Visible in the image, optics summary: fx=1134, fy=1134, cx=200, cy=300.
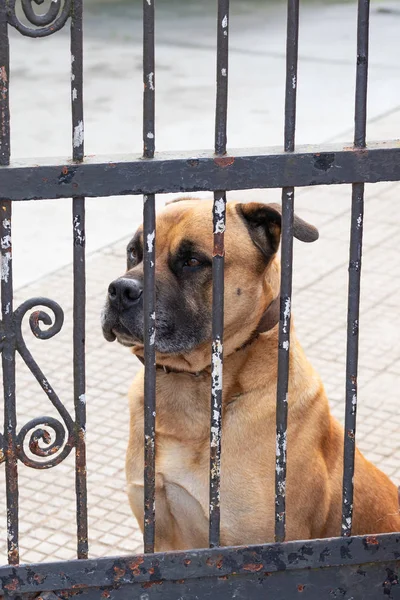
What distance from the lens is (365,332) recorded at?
601 centimetres

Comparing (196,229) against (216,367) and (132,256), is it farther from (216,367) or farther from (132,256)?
(216,367)

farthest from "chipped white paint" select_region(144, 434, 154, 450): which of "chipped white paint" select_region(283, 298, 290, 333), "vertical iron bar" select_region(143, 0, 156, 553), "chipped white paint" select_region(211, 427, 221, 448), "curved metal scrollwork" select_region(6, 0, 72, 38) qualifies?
"curved metal scrollwork" select_region(6, 0, 72, 38)

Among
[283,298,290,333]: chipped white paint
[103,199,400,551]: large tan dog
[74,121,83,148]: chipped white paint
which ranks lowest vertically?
[103,199,400,551]: large tan dog

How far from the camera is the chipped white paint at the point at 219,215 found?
8.58 feet

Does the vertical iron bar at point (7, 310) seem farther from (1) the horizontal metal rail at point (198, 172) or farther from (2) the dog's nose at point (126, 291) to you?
(2) the dog's nose at point (126, 291)

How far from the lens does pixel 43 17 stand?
234 cm

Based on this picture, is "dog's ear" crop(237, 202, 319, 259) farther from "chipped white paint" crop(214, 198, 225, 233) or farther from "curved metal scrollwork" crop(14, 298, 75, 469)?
"curved metal scrollwork" crop(14, 298, 75, 469)

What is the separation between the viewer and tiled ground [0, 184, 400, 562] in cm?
443

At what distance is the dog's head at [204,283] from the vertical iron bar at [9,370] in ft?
2.53

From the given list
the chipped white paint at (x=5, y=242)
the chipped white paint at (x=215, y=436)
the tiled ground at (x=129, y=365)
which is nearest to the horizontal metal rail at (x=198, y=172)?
the chipped white paint at (x=5, y=242)

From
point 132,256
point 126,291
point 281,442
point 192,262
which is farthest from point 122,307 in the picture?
point 281,442

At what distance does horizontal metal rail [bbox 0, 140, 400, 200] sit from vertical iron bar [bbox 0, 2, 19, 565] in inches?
2.8

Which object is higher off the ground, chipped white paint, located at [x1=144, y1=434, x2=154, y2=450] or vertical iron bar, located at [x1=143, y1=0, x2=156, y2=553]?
vertical iron bar, located at [x1=143, y1=0, x2=156, y2=553]

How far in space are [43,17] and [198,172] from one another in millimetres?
481
